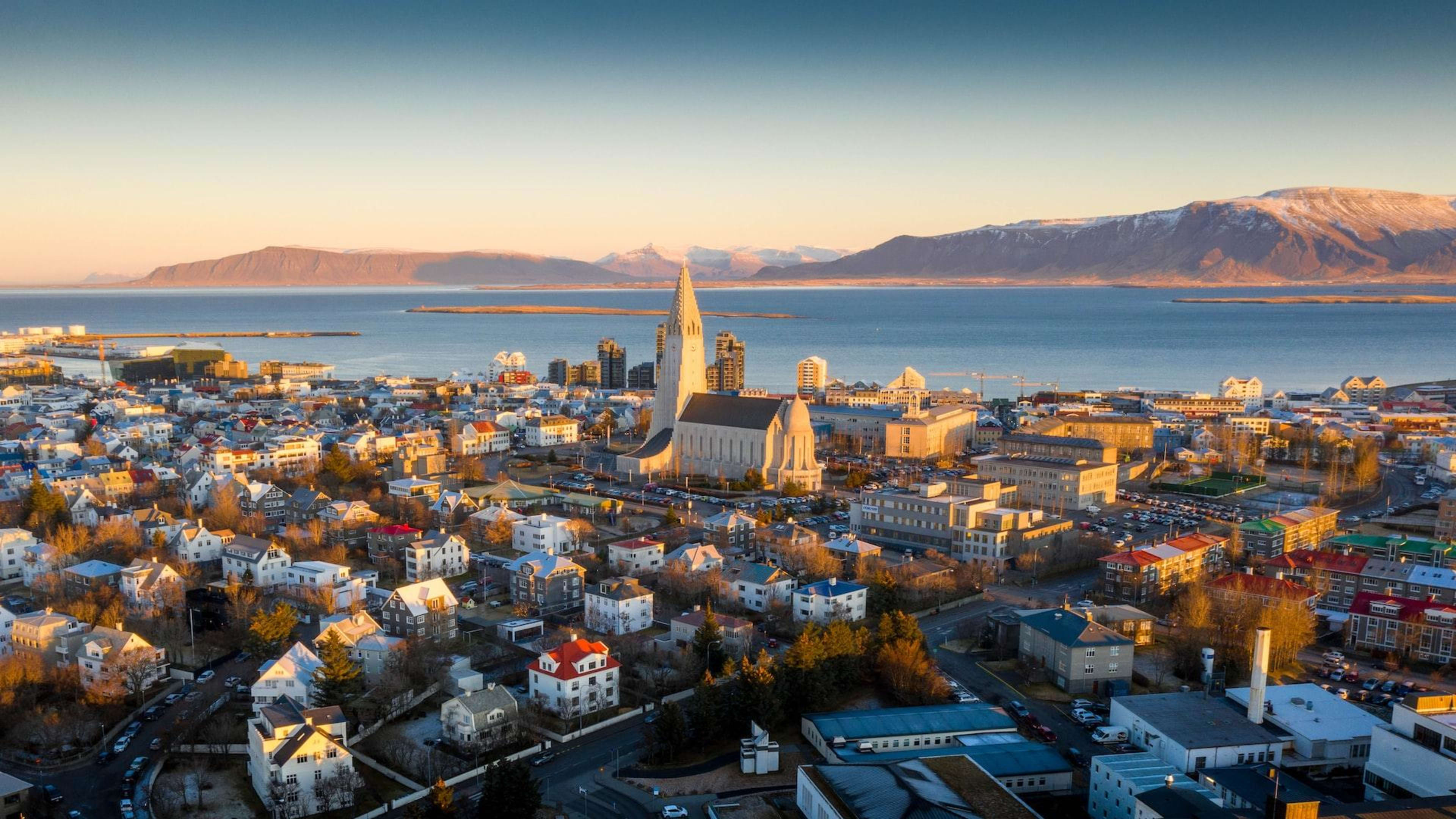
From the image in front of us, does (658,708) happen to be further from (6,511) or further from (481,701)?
(6,511)

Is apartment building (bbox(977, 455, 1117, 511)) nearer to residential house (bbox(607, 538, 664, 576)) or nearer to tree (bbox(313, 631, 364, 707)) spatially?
residential house (bbox(607, 538, 664, 576))

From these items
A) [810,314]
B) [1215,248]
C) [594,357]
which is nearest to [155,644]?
[594,357]

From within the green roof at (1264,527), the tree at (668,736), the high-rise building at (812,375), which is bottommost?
the tree at (668,736)

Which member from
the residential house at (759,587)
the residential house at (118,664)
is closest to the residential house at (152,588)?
the residential house at (118,664)

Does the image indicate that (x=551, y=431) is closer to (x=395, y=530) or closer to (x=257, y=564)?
(x=395, y=530)

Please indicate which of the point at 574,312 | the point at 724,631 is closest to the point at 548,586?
the point at 724,631

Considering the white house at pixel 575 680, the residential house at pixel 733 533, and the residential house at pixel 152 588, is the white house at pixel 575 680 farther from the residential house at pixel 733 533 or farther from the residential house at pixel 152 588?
the residential house at pixel 733 533
